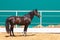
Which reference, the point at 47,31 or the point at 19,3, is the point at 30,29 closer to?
the point at 47,31

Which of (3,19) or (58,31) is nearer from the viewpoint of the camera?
(58,31)

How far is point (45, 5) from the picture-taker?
52.5 feet

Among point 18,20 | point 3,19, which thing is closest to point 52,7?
point 3,19

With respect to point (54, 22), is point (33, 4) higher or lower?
higher

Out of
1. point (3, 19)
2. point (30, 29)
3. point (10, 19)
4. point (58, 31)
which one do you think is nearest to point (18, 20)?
point (10, 19)

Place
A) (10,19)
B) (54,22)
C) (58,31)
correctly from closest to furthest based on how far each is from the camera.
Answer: (10,19), (58,31), (54,22)

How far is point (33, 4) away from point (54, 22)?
6.25ft

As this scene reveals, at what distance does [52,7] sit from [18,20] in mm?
4857

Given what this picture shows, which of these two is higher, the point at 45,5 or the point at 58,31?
the point at 45,5

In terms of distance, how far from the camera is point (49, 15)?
15.7 meters

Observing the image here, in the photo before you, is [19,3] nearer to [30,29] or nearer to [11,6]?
[11,6]

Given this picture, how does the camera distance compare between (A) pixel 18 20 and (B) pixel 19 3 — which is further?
(B) pixel 19 3

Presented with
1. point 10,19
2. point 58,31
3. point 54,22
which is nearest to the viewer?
point 10,19

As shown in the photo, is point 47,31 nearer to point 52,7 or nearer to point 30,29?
point 30,29
